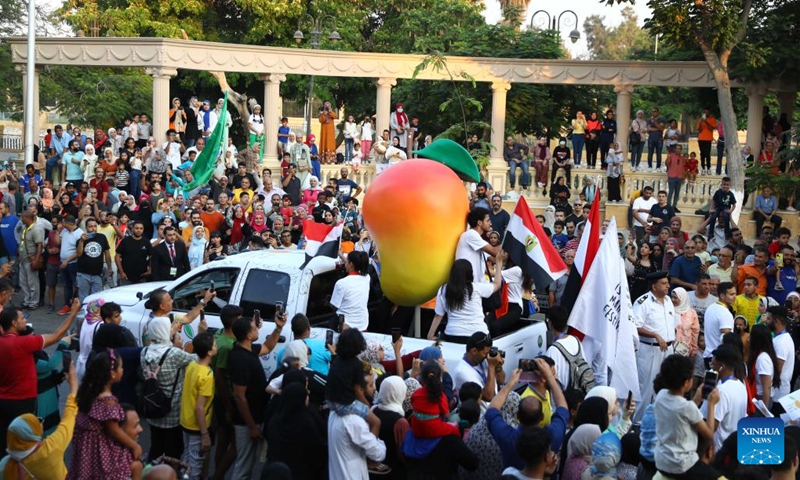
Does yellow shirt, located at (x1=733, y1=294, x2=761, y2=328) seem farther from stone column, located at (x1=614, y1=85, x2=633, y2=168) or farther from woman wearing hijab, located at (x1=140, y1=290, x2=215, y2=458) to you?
stone column, located at (x1=614, y1=85, x2=633, y2=168)

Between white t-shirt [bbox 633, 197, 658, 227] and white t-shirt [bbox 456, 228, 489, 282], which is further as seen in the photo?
white t-shirt [bbox 633, 197, 658, 227]

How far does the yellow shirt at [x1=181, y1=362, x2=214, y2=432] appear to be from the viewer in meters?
8.47

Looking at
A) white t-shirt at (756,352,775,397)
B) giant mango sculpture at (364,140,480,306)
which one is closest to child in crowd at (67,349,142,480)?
giant mango sculpture at (364,140,480,306)

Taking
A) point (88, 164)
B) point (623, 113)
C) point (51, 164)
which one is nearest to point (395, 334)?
point (88, 164)

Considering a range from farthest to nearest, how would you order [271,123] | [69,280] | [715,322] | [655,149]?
1. [655,149]
2. [271,123]
3. [69,280]
4. [715,322]

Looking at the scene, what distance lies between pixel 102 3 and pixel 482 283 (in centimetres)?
3077

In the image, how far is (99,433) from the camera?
7.04 metres

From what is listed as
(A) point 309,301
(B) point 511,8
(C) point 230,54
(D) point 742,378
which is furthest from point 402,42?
(D) point 742,378

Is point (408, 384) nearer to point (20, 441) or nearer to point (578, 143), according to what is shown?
point (20, 441)

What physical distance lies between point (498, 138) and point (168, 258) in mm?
12774

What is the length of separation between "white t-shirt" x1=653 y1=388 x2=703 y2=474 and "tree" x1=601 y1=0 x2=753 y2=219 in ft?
52.2

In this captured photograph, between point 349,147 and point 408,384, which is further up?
point 349,147

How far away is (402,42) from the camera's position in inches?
1471

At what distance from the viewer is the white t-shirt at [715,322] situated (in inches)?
407
